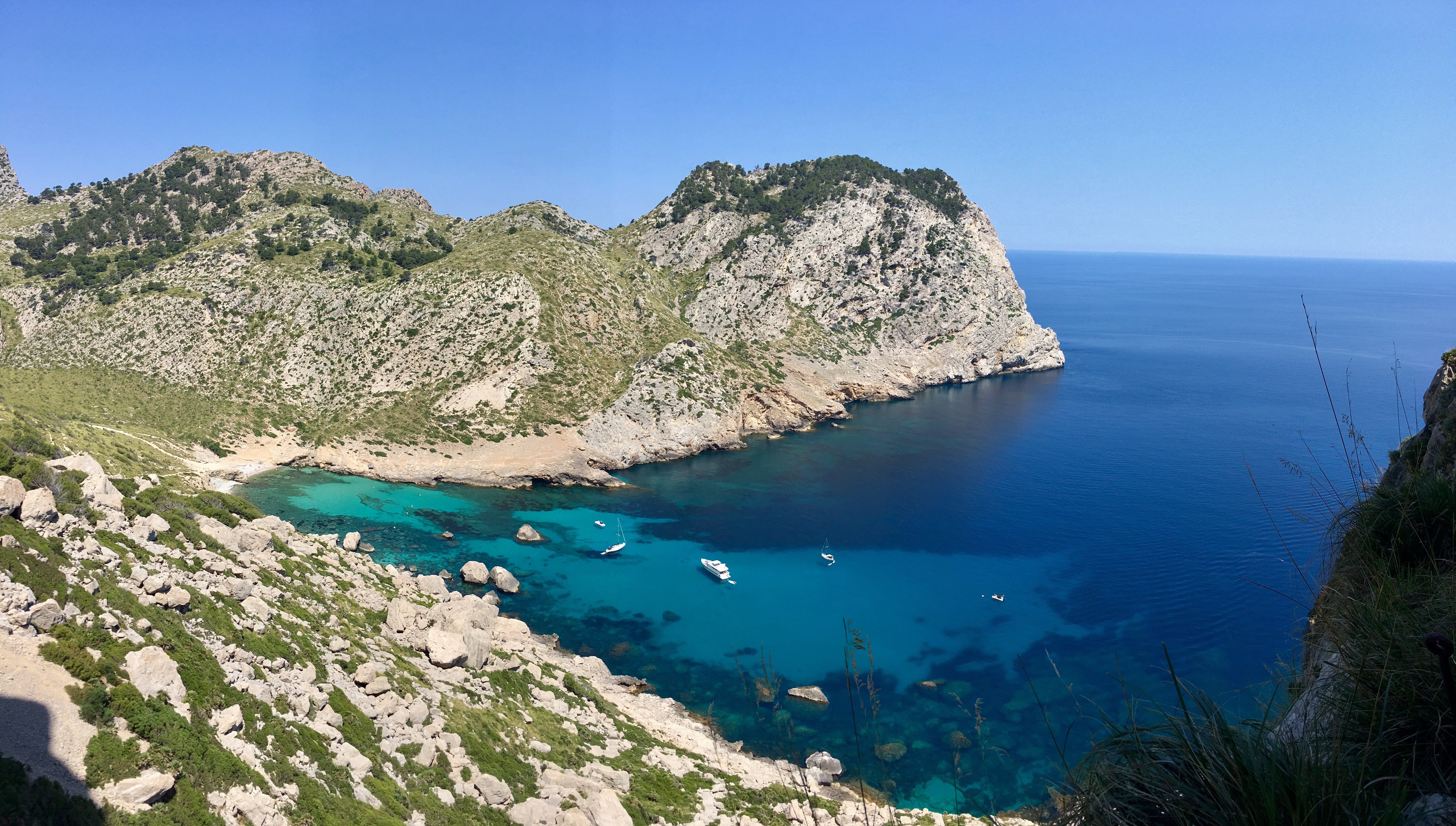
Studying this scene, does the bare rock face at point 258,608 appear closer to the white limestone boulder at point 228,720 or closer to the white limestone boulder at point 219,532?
the white limestone boulder at point 219,532

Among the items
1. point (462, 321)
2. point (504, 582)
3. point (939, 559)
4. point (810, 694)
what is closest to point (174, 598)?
point (810, 694)

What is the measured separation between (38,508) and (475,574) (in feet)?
94.4

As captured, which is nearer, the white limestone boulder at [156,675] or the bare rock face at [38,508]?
the white limestone boulder at [156,675]

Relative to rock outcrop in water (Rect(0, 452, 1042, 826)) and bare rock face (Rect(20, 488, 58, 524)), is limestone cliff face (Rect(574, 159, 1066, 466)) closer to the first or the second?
rock outcrop in water (Rect(0, 452, 1042, 826))

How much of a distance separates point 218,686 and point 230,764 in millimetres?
2926

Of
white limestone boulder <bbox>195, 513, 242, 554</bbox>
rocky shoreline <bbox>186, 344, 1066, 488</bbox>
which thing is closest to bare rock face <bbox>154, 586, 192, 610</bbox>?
white limestone boulder <bbox>195, 513, 242, 554</bbox>

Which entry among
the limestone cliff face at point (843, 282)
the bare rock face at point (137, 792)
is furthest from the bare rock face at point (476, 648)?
the limestone cliff face at point (843, 282)

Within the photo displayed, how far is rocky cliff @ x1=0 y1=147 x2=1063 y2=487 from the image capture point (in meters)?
69.1

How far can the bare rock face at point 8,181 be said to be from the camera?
10681 centimetres

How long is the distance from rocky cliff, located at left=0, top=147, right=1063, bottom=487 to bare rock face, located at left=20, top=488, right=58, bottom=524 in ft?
90.3

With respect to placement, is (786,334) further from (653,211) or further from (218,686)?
(218,686)

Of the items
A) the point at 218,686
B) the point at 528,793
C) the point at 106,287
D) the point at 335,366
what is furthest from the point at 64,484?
the point at 106,287

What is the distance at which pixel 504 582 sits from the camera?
45906 millimetres

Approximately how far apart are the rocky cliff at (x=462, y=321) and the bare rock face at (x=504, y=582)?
20.9 m
